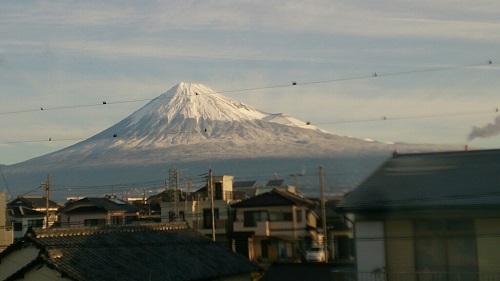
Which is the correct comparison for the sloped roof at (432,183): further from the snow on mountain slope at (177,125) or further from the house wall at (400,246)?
the snow on mountain slope at (177,125)

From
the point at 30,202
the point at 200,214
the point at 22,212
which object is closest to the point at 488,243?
the point at 200,214

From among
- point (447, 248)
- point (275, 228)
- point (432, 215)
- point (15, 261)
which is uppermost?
point (432, 215)

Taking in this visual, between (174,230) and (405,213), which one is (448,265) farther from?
(174,230)

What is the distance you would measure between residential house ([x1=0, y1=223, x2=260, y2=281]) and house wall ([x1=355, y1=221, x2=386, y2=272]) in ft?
24.8

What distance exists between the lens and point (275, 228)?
32.3m

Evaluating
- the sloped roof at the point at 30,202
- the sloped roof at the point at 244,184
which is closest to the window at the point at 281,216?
the sloped roof at the point at 244,184

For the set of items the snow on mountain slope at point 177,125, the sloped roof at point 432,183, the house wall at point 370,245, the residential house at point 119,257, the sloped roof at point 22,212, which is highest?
the snow on mountain slope at point 177,125

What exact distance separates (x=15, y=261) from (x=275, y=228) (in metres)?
17.1

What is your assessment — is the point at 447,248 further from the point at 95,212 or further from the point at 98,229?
the point at 95,212

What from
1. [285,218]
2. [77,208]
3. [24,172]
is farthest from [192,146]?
[285,218]

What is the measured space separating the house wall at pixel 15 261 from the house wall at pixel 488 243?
10.7 metres

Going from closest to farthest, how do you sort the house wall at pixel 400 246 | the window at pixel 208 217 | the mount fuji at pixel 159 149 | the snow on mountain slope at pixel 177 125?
the house wall at pixel 400 246
the window at pixel 208 217
the mount fuji at pixel 159 149
the snow on mountain slope at pixel 177 125

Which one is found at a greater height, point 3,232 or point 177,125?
point 177,125

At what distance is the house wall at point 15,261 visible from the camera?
16.3 m
